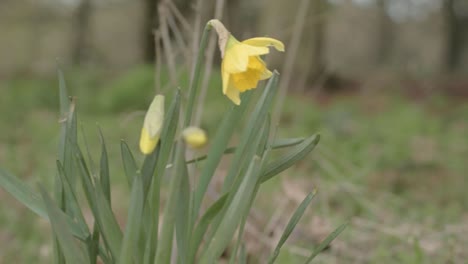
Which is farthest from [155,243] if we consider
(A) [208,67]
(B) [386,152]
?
(B) [386,152]

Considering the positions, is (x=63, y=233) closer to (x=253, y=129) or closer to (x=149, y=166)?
(x=149, y=166)

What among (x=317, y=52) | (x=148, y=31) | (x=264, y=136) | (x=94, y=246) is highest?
(x=264, y=136)

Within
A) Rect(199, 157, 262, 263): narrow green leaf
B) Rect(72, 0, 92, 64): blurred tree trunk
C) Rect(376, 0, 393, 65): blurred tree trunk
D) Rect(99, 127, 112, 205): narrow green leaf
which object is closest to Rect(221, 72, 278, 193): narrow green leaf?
Rect(199, 157, 262, 263): narrow green leaf

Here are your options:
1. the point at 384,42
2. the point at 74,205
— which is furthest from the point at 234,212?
the point at 384,42

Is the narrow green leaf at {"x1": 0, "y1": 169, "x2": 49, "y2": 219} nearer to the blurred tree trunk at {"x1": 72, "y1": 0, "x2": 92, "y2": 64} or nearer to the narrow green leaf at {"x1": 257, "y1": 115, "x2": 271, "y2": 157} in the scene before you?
the narrow green leaf at {"x1": 257, "y1": 115, "x2": 271, "y2": 157}

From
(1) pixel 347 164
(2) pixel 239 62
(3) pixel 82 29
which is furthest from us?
(3) pixel 82 29

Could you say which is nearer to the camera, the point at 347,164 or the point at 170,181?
the point at 170,181

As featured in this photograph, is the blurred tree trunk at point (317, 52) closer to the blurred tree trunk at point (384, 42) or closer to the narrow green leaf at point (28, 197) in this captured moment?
the narrow green leaf at point (28, 197)
